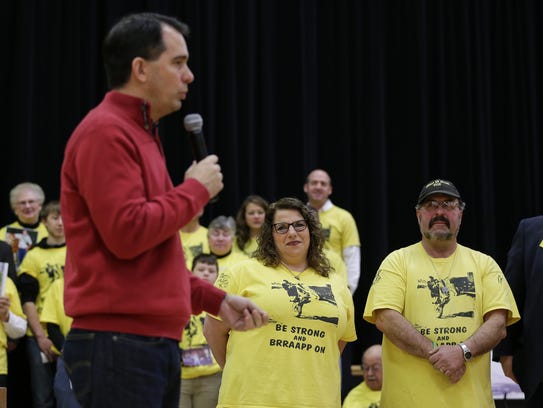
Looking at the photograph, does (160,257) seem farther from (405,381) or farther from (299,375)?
(405,381)

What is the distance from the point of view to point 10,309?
564cm

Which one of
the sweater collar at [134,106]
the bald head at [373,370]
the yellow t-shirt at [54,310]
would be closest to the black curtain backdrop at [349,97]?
the yellow t-shirt at [54,310]

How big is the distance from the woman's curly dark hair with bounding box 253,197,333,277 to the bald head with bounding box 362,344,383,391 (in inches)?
64.7

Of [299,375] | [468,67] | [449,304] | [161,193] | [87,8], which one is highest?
[87,8]

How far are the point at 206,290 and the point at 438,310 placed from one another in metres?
1.92

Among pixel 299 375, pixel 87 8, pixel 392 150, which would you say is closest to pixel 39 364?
pixel 299 375

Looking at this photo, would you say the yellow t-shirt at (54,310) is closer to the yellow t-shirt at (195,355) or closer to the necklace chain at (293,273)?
the yellow t-shirt at (195,355)

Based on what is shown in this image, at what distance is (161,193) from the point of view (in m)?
2.13

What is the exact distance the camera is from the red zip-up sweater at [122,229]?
200 cm

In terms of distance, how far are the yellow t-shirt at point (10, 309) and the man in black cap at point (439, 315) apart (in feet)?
8.63

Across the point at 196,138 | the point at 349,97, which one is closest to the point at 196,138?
the point at 196,138

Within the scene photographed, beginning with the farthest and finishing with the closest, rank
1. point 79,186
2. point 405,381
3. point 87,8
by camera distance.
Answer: point 87,8
point 405,381
point 79,186

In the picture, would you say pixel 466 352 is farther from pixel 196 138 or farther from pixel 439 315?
pixel 196 138

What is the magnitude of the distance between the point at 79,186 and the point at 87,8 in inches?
242
